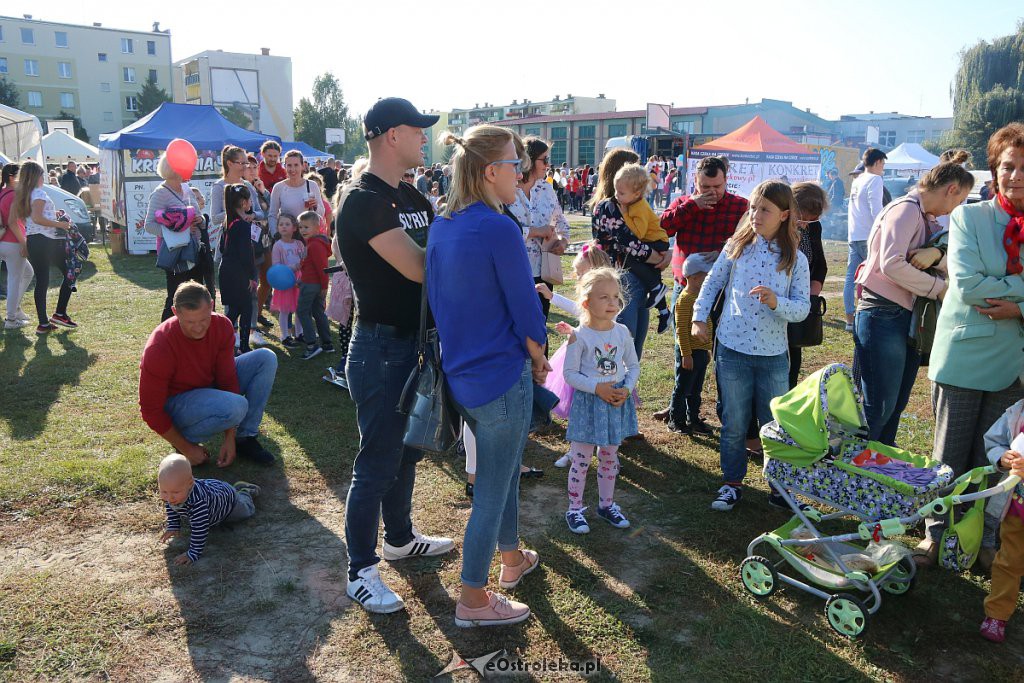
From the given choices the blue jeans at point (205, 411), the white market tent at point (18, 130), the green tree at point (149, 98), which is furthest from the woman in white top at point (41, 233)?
the green tree at point (149, 98)

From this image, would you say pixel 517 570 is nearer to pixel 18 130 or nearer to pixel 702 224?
pixel 702 224

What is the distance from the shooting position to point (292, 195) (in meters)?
8.11

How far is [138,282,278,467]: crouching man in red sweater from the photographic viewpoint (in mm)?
4332

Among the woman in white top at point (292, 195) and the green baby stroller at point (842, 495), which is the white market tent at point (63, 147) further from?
the green baby stroller at point (842, 495)

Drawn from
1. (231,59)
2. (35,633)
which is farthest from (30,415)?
(231,59)

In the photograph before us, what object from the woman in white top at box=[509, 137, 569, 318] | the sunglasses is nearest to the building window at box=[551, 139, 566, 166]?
the woman in white top at box=[509, 137, 569, 318]

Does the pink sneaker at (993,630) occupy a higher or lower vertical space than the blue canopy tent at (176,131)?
lower

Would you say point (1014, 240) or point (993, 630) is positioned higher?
point (1014, 240)

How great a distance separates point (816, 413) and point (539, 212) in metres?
2.72

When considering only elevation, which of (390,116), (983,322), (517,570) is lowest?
(517,570)

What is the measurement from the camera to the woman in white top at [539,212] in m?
5.20

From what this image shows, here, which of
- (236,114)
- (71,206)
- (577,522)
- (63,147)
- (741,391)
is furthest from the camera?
(236,114)

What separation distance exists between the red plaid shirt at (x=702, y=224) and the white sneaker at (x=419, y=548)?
283 cm

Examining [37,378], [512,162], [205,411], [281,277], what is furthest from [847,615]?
[37,378]
